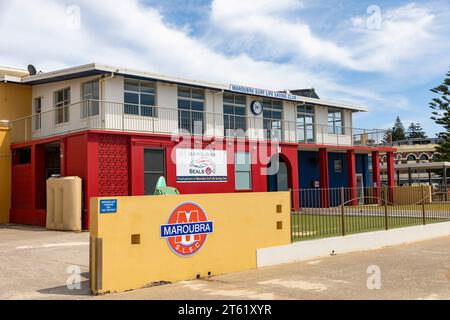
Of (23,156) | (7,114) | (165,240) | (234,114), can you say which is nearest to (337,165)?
(234,114)

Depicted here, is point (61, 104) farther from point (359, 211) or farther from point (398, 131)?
point (398, 131)

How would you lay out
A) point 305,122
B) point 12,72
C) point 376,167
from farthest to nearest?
point 376,167, point 305,122, point 12,72

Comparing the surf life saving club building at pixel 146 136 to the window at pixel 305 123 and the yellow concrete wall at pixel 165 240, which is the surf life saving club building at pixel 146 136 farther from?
the yellow concrete wall at pixel 165 240

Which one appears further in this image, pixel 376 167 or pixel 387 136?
pixel 387 136

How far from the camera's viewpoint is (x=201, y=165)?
22609mm

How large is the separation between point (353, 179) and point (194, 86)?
12575 mm

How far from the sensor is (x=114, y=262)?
8.23 meters

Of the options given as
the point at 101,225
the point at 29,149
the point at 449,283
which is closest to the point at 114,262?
the point at 101,225

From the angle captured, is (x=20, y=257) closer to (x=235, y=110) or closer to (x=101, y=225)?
(x=101, y=225)

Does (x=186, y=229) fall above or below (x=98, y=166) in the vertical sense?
below

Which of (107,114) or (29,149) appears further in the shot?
(29,149)

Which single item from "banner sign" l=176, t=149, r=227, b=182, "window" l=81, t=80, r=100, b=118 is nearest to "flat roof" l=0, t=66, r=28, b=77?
"window" l=81, t=80, r=100, b=118

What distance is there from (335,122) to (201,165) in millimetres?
12667

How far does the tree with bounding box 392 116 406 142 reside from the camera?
12512 cm
